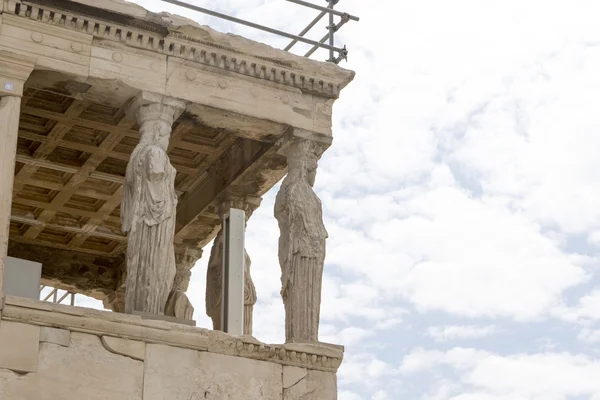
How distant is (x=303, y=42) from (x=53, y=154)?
3.75 meters

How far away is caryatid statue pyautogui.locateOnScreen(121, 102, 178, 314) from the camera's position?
15.7 metres

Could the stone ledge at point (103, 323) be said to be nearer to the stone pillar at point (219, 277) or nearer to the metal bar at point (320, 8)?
the stone pillar at point (219, 277)

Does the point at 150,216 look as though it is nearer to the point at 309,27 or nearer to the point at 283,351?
the point at 283,351

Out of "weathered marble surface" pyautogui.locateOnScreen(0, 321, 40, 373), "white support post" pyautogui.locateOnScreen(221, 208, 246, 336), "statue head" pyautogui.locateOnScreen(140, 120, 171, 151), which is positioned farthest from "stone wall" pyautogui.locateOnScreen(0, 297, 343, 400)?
"statue head" pyautogui.locateOnScreen(140, 120, 171, 151)

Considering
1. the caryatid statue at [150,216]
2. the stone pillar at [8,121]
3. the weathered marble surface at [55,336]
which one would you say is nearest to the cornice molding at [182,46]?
the stone pillar at [8,121]

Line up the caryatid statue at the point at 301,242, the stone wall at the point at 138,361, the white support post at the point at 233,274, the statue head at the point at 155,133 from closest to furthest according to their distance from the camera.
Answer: the stone wall at the point at 138,361, the white support post at the point at 233,274, the statue head at the point at 155,133, the caryatid statue at the point at 301,242

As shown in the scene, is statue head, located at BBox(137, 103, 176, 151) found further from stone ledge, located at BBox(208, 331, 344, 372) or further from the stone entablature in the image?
stone ledge, located at BBox(208, 331, 344, 372)

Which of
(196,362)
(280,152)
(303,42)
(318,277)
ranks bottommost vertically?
(196,362)

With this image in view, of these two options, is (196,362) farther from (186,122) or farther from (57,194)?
(57,194)

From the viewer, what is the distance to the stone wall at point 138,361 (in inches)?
579

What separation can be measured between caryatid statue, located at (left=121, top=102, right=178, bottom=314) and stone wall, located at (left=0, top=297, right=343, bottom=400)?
1.55 feet

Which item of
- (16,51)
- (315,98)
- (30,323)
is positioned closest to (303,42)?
(315,98)

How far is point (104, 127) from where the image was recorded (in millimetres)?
18438

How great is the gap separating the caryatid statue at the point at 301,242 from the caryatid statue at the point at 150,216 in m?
1.49
